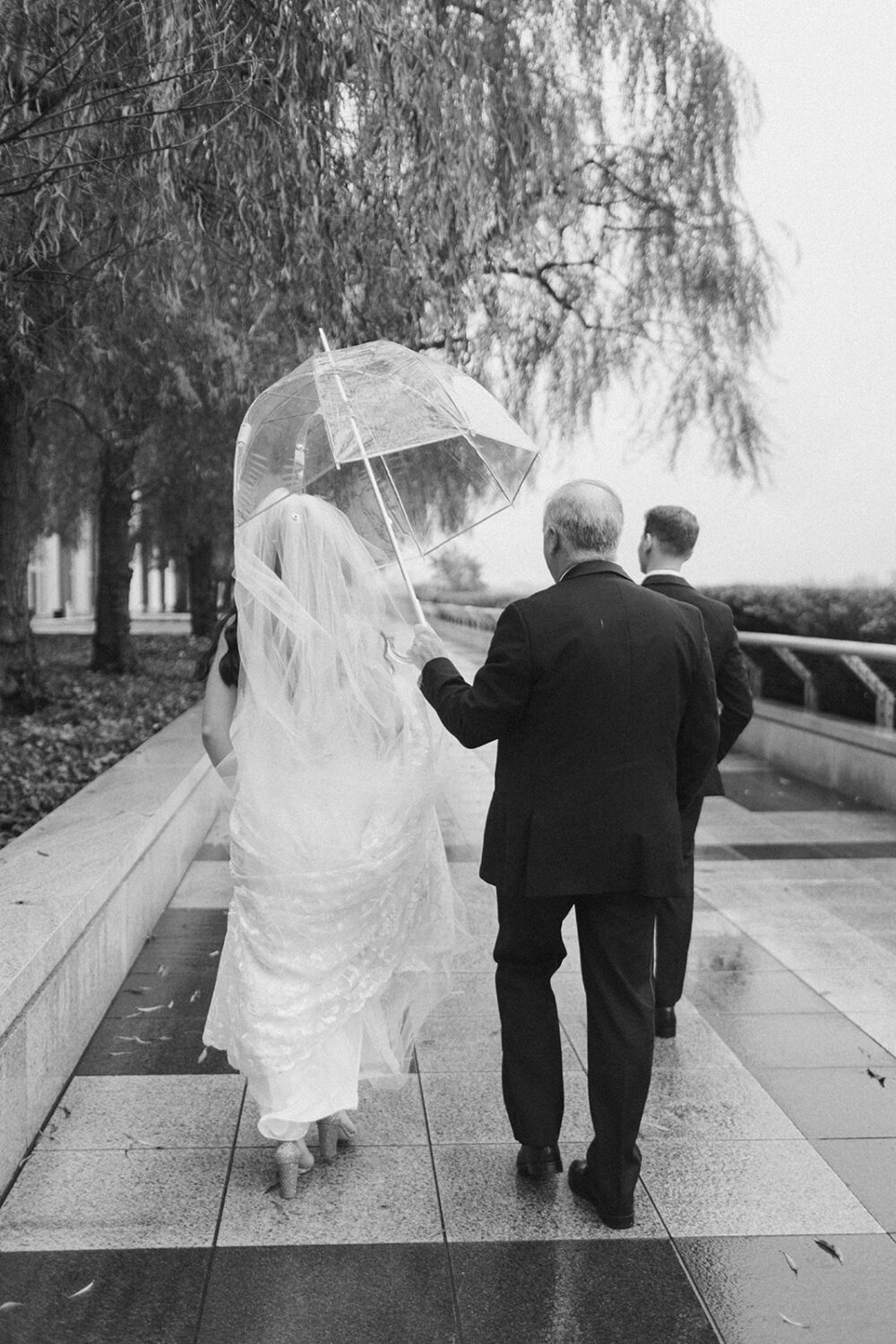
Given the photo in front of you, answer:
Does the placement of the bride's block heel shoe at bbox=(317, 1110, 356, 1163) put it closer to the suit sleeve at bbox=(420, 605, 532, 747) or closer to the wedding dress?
the wedding dress

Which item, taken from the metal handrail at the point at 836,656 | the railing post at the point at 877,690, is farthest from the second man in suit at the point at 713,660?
the railing post at the point at 877,690

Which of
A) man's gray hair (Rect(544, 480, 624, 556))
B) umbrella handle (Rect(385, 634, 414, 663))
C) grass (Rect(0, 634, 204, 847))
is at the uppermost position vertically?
man's gray hair (Rect(544, 480, 624, 556))

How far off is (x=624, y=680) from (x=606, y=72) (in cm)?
1005

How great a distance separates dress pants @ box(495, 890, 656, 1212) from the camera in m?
3.35

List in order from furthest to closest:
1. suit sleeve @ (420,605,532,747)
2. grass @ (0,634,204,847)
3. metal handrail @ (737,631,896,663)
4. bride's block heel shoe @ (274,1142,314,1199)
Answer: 1. metal handrail @ (737,631,896,663)
2. grass @ (0,634,204,847)
3. bride's block heel shoe @ (274,1142,314,1199)
4. suit sleeve @ (420,605,532,747)

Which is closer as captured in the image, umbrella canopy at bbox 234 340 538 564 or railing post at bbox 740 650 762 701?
umbrella canopy at bbox 234 340 538 564

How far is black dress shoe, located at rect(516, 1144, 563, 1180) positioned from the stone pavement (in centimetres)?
4

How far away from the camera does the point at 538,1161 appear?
3572 mm

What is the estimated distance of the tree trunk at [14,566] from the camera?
36.4 feet

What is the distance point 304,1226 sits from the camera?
3.36 metres

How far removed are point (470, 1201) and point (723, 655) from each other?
2036mm

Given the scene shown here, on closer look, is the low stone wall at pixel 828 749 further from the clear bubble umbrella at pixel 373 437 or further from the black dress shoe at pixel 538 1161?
the black dress shoe at pixel 538 1161

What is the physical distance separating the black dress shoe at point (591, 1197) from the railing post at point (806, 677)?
847cm

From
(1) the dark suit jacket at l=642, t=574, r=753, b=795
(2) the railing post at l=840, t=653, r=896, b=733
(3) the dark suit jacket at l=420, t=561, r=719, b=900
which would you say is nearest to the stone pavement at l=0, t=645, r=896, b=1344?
(3) the dark suit jacket at l=420, t=561, r=719, b=900
